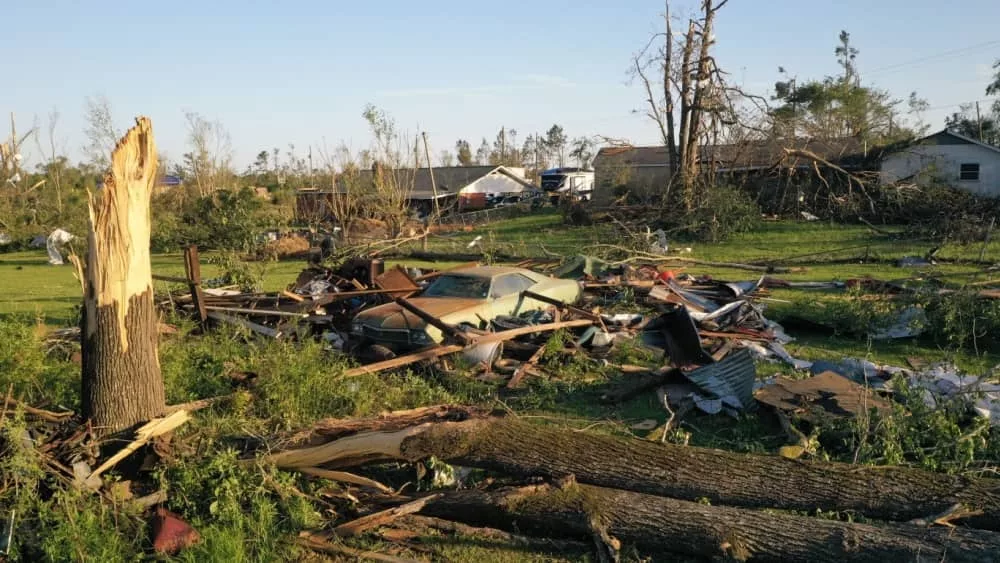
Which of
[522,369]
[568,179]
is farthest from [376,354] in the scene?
[568,179]

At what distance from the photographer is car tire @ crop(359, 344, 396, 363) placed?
9219mm

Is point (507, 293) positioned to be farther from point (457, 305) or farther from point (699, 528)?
point (699, 528)

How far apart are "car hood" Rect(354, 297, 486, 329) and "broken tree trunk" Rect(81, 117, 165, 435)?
4.01 meters

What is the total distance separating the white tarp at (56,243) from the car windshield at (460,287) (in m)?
19.6

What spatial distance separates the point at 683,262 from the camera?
67.0 ft

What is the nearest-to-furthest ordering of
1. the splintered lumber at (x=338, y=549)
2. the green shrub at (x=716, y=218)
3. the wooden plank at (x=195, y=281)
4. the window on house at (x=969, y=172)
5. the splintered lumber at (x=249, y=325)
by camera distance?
the splintered lumber at (x=338, y=549)
the splintered lumber at (x=249, y=325)
the wooden plank at (x=195, y=281)
the green shrub at (x=716, y=218)
the window on house at (x=969, y=172)

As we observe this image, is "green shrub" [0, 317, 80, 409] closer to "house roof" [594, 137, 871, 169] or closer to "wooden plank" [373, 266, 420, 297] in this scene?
"wooden plank" [373, 266, 420, 297]

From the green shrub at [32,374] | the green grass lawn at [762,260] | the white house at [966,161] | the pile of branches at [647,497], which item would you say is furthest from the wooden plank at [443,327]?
the white house at [966,161]

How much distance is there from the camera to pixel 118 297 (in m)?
5.57

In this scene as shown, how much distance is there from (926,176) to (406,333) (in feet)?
90.7

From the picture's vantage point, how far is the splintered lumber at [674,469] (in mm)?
4711

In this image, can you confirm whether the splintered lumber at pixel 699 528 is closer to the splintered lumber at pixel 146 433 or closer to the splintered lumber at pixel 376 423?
the splintered lumber at pixel 376 423

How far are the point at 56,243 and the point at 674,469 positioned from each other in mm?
27287

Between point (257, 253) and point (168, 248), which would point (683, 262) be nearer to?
point (257, 253)
